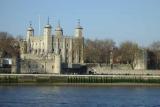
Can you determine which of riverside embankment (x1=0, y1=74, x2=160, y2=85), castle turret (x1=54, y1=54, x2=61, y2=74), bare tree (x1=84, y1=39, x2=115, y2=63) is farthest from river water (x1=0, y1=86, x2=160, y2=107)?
bare tree (x1=84, y1=39, x2=115, y2=63)

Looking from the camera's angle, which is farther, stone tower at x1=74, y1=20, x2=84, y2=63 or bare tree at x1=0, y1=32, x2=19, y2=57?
bare tree at x1=0, y1=32, x2=19, y2=57

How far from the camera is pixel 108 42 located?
436ft

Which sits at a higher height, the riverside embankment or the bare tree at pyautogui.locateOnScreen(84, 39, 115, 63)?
the bare tree at pyautogui.locateOnScreen(84, 39, 115, 63)

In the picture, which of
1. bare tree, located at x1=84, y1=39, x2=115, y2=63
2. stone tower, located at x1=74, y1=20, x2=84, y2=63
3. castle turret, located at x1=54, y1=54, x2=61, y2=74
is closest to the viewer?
castle turret, located at x1=54, y1=54, x2=61, y2=74

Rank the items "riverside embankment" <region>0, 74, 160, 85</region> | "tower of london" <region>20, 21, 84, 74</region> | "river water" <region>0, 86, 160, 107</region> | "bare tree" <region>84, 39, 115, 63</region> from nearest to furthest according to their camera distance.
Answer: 1. "river water" <region>0, 86, 160, 107</region>
2. "riverside embankment" <region>0, 74, 160, 85</region>
3. "tower of london" <region>20, 21, 84, 74</region>
4. "bare tree" <region>84, 39, 115, 63</region>

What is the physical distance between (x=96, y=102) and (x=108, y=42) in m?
70.1

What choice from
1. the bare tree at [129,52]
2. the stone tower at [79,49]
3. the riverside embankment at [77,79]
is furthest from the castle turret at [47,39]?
the riverside embankment at [77,79]

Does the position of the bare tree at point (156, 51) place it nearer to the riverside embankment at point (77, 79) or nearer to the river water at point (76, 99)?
the riverside embankment at point (77, 79)

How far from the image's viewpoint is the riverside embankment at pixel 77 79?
303ft

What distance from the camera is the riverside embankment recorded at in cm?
9225

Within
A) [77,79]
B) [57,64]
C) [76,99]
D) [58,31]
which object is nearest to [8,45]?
[58,31]

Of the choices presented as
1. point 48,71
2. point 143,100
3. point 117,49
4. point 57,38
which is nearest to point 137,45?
point 117,49

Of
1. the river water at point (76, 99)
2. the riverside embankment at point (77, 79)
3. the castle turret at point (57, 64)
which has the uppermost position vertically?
the castle turret at point (57, 64)

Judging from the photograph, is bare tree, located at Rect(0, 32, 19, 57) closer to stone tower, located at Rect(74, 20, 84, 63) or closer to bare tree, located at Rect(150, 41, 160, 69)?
stone tower, located at Rect(74, 20, 84, 63)
